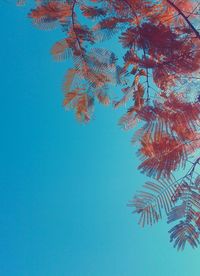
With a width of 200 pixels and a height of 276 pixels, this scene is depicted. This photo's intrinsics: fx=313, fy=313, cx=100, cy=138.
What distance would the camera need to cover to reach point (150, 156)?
257 centimetres

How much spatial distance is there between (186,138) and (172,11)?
1.53 meters

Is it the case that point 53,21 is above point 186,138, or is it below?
above

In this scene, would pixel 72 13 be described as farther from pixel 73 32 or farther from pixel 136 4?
pixel 136 4

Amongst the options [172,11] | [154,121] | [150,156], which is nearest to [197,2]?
[172,11]

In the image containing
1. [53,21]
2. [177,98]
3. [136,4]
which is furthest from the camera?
[53,21]

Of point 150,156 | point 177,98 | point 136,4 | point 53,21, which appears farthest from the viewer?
point 53,21

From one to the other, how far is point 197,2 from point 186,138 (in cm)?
161

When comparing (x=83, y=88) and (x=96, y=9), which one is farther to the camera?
(x=83, y=88)

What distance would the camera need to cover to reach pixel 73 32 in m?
3.66

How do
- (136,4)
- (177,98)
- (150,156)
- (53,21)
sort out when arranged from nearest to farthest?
(150,156), (177,98), (136,4), (53,21)

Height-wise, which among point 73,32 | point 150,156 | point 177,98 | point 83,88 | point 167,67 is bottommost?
point 150,156

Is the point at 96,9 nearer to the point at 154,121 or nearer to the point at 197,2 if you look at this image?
the point at 197,2

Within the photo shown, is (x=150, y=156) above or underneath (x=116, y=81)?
underneath

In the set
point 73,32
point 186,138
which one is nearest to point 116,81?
point 73,32
